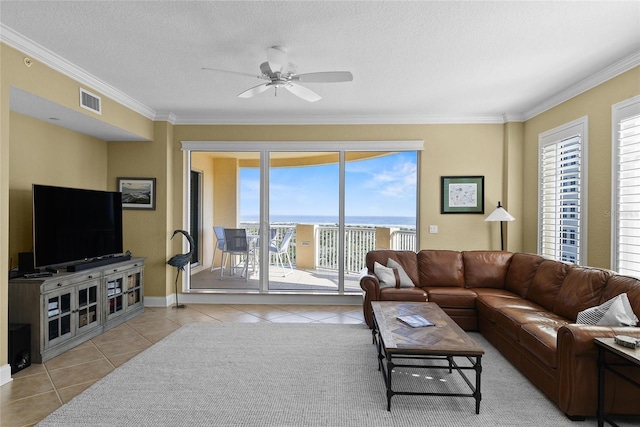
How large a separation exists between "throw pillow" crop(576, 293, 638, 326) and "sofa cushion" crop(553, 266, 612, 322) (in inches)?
12.7

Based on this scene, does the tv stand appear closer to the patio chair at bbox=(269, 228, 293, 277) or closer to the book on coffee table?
the patio chair at bbox=(269, 228, 293, 277)

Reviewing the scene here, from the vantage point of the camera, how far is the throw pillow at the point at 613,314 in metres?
2.67

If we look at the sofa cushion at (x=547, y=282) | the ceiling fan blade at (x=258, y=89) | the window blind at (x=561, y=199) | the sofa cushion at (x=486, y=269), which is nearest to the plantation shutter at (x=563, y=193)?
the window blind at (x=561, y=199)

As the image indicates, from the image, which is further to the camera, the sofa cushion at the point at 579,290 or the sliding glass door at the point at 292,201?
the sliding glass door at the point at 292,201

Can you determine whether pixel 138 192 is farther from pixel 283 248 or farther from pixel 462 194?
pixel 462 194

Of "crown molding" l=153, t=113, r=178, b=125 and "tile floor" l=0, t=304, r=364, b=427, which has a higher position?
"crown molding" l=153, t=113, r=178, b=125

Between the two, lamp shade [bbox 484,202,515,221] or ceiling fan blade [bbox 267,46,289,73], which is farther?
lamp shade [bbox 484,202,515,221]

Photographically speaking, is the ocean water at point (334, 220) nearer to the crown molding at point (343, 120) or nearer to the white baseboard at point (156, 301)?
the crown molding at point (343, 120)

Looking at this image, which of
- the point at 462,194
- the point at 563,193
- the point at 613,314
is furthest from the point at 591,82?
the point at 613,314

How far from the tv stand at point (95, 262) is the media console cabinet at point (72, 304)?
4 cm

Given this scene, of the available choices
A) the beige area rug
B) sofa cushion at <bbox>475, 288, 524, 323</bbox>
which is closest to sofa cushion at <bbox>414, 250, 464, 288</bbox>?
sofa cushion at <bbox>475, 288, 524, 323</bbox>

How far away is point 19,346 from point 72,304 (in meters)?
0.63

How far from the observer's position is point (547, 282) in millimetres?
3859

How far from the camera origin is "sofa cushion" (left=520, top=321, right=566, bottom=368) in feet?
8.88
